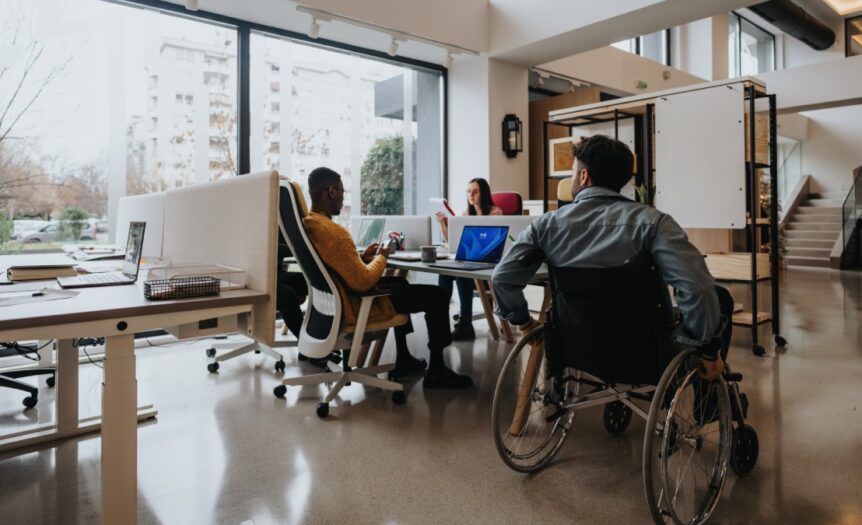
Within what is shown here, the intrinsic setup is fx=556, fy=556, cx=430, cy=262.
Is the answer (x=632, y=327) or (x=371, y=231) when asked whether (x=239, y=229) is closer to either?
(x=632, y=327)

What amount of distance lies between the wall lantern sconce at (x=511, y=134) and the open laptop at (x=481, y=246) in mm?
3442

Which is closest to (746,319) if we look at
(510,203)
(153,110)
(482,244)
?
(510,203)

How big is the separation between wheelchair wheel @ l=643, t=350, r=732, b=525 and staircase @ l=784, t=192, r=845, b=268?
11.2 m

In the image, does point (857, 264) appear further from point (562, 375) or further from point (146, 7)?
point (146, 7)

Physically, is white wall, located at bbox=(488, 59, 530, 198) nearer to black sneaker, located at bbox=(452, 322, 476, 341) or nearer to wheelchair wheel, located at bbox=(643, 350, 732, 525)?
black sneaker, located at bbox=(452, 322, 476, 341)

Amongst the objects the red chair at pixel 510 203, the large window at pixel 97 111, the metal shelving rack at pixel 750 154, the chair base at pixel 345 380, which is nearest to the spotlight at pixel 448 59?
the metal shelving rack at pixel 750 154

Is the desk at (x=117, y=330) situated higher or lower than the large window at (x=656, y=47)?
lower

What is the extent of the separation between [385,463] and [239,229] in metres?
1.09

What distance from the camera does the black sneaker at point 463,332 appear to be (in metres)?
4.54

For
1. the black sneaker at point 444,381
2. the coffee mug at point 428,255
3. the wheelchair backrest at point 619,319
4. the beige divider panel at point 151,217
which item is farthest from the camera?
the coffee mug at point 428,255

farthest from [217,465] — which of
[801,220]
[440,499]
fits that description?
[801,220]

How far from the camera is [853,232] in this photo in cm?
1062

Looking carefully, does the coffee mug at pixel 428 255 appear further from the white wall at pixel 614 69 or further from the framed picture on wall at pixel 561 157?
the white wall at pixel 614 69

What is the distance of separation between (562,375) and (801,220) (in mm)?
13282
